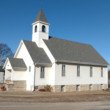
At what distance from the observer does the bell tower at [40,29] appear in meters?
28.8

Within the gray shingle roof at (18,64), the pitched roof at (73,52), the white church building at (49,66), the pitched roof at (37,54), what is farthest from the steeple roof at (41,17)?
the gray shingle roof at (18,64)

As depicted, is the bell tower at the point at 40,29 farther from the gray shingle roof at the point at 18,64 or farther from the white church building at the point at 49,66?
the gray shingle roof at the point at 18,64

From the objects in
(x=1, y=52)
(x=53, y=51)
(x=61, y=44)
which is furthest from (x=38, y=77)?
(x=1, y=52)

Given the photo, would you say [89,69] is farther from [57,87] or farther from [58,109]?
[58,109]

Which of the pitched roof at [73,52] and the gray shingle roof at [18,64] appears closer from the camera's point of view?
the gray shingle roof at [18,64]

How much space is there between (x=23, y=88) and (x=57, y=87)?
4.90m

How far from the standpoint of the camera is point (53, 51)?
2739 centimetres

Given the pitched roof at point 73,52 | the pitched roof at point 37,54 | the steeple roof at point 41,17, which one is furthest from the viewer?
the steeple roof at point 41,17

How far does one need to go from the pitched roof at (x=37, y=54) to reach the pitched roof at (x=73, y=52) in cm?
131

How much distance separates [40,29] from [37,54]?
474 centimetres

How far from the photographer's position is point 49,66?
26375mm

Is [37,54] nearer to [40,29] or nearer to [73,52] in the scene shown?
[40,29]

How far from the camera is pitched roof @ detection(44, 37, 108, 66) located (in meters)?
27.7

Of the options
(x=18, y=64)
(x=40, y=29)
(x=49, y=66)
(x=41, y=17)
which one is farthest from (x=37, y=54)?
(x=41, y=17)
